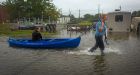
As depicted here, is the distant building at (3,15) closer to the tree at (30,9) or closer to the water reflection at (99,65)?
the tree at (30,9)

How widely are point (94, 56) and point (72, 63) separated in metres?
2.94

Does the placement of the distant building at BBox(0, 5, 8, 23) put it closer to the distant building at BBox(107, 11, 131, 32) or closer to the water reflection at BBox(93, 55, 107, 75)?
the distant building at BBox(107, 11, 131, 32)

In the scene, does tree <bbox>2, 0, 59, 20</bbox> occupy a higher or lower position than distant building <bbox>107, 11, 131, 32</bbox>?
higher

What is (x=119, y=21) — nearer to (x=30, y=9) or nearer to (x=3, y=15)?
(x=30, y=9)

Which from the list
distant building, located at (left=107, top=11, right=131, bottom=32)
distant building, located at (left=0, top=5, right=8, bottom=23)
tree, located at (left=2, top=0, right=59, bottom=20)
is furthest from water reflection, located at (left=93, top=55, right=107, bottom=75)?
tree, located at (left=2, top=0, right=59, bottom=20)

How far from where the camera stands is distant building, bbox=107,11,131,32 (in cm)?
4684

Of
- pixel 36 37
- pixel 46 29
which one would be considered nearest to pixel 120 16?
→ pixel 46 29

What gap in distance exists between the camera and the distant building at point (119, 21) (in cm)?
4684

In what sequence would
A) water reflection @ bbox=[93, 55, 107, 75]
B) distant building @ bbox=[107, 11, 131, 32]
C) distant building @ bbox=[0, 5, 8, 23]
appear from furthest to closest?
distant building @ bbox=[0, 5, 8, 23] → distant building @ bbox=[107, 11, 131, 32] → water reflection @ bbox=[93, 55, 107, 75]

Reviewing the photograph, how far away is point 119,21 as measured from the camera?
1860 inches

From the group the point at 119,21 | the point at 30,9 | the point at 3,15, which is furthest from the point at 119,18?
the point at 3,15

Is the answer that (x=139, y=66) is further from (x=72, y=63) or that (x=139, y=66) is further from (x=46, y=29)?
(x=46, y=29)

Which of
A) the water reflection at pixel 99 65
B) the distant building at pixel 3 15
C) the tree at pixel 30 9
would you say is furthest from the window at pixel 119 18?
the water reflection at pixel 99 65

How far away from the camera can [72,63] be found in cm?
1438
